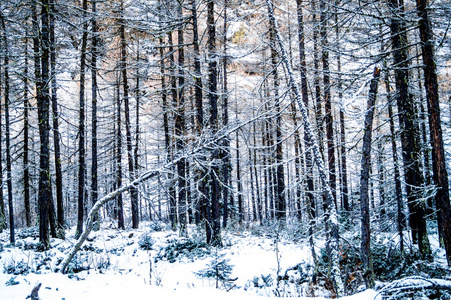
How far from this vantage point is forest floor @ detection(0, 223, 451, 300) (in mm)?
4016

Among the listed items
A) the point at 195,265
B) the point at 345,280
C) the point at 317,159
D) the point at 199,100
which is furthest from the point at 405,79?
the point at 195,265

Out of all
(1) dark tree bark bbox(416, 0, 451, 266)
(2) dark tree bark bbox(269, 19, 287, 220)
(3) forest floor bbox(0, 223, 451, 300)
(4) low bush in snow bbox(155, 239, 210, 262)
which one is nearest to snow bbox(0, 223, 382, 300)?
(3) forest floor bbox(0, 223, 451, 300)

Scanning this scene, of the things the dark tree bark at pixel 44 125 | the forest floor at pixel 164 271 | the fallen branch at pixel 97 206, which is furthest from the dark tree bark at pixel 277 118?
the dark tree bark at pixel 44 125

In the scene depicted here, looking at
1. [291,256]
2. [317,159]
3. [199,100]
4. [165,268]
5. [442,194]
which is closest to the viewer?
[317,159]

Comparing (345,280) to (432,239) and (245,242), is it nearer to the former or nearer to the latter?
(245,242)

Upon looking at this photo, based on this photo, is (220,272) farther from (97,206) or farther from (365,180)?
(365,180)

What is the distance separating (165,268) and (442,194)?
7.32m

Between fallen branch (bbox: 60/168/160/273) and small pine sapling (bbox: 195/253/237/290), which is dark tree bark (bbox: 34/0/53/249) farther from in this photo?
small pine sapling (bbox: 195/253/237/290)

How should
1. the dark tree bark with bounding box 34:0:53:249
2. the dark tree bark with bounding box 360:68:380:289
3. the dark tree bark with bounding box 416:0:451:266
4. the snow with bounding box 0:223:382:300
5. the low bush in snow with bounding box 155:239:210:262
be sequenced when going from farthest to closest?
1. the low bush in snow with bounding box 155:239:210:262
2. the dark tree bark with bounding box 34:0:53:249
3. the dark tree bark with bounding box 416:0:451:266
4. the dark tree bark with bounding box 360:68:380:289
5. the snow with bounding box 0:223:382:300

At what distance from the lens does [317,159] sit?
5.31m

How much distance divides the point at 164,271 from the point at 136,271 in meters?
0.77

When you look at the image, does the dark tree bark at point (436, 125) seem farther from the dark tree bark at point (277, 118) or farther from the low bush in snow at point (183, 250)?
the low bush in snow at point (183, 250)

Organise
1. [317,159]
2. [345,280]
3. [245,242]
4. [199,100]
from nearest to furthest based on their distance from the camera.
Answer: [345,280]
[317,159]
[199,100]
[245,242]

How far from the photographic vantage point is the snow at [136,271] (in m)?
3.85
